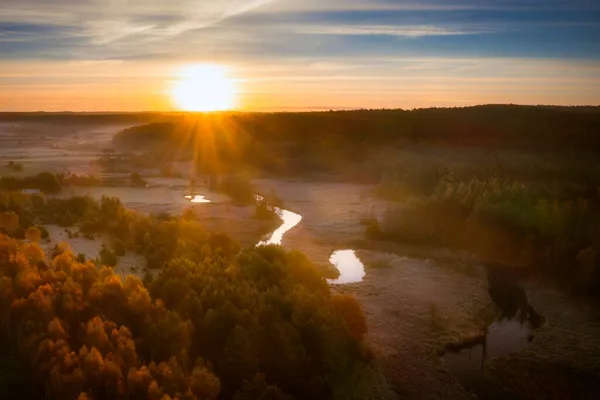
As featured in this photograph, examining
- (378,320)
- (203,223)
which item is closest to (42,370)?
(378,320)

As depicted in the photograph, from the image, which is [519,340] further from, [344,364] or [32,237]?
[32,237]

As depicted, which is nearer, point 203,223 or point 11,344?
point 11,344

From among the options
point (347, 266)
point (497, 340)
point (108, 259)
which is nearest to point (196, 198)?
point (347, 266)

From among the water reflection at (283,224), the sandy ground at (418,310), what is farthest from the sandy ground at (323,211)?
the water reflection at (283,224)

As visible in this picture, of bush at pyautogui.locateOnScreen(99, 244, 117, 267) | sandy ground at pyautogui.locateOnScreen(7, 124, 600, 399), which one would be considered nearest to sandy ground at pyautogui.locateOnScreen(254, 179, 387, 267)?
sandy ground at pyautogui.locateOnScreen(7, 124, 600, 399)

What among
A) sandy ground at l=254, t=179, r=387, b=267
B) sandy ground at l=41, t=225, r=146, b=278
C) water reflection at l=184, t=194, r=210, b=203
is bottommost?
sandy ground at l=254, t=179, r=387, b=267

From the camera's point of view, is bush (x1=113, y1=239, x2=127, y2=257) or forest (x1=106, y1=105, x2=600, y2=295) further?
forest (x1=106, y1=105, x2=600, y2=295)

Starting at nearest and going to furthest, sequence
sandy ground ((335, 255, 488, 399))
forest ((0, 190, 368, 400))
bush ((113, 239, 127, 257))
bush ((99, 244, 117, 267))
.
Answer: forest ((0, 190, 368, 400)) < sandy ground ((335, 255, 488, 399)) < bush ((99, 244, 117, 267)) < bush ((113, 239, 127, 257))

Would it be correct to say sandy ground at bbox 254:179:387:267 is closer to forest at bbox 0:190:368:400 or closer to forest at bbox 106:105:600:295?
forest at bbox 106:105:600:295
